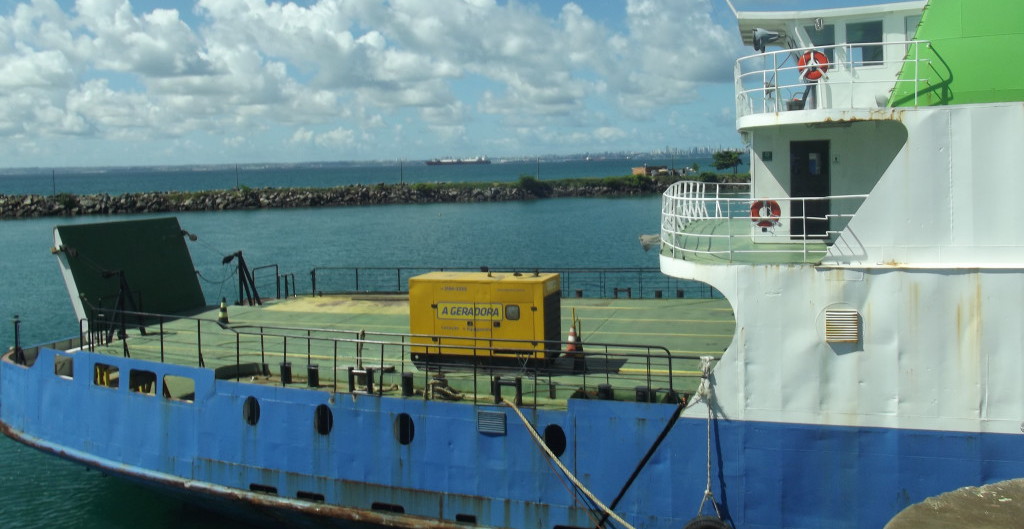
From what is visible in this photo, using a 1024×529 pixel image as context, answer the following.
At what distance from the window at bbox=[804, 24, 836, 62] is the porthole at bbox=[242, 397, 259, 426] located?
1135 cm

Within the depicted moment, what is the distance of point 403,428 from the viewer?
14078mm

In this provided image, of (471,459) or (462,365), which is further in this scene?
(462,365)

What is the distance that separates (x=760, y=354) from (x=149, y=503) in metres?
13.6

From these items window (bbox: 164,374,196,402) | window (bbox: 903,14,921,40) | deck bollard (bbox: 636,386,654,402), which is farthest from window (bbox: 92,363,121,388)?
window (bbox: 903,14,921,40)

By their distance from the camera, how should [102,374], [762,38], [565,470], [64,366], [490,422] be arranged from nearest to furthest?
[565,470] < [490,422] < [762,38] < [102,374] < [64,366]

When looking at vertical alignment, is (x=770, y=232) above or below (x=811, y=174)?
below

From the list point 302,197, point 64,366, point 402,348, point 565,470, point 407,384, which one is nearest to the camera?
point 565,470

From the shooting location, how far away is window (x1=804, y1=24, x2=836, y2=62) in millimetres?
15070

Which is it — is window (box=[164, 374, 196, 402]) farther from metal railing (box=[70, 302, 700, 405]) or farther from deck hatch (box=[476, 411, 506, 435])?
deck hatch (box=[476, 411, 506, 435])

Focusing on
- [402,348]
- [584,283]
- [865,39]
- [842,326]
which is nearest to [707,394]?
[842,326]

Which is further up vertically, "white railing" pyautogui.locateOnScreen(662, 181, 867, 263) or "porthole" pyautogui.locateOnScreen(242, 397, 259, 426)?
"white railing" pyautogui.locateOnScreen(662, 181, 867, 263)

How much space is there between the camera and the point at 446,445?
13703mm

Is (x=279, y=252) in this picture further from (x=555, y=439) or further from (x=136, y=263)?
(x=555, y=439)

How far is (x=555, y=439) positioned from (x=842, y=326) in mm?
4396
